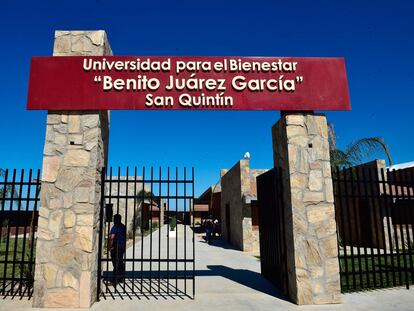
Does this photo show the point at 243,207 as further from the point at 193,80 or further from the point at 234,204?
the point at 193,80

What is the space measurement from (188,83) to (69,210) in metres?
3.55

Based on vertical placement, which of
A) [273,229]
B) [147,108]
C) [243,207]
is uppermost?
[147,108]

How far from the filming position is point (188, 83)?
696 cm

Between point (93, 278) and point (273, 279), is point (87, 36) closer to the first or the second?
point (93, 278)

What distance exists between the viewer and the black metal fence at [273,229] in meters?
6.87

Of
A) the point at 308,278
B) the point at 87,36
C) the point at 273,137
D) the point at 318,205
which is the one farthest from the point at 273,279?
the point at 87,36

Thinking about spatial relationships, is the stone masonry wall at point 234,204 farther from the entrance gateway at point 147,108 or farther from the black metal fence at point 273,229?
the entrance gateway at point 147,108

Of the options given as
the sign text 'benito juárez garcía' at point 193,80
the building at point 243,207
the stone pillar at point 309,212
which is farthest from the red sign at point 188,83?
the building at point 243,207

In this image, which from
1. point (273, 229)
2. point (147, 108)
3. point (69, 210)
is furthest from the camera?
point (273, 229)

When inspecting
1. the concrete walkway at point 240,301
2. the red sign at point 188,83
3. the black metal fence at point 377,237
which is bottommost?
the concrete walkway at point 240,301

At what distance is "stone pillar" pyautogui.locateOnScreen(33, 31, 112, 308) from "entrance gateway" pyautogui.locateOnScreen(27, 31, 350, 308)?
19 millimetres

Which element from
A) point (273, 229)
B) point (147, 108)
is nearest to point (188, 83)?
point (147, 108)

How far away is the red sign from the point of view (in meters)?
6.66

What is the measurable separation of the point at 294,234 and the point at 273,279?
194cm
